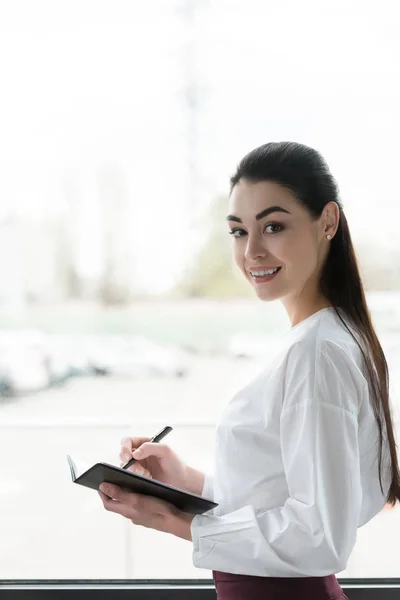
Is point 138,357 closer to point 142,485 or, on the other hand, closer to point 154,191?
point 154,191

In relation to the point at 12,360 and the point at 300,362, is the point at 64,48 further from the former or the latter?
the point at 300,362

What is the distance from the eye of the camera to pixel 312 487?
3.47ft

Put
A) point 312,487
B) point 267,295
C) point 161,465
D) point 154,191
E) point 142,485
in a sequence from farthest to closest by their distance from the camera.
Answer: point 154,191, point 161,465, point 267,295, point 142,485, point 312,487

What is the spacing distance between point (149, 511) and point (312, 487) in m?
0.32

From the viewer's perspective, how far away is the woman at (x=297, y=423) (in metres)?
1.07

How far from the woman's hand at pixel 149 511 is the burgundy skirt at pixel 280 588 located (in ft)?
0.42

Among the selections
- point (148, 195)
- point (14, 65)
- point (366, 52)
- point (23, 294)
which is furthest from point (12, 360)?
point (366, 52)

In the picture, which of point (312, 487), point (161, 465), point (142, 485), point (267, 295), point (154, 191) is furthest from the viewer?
point (154, 191)

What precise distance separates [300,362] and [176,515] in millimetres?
354

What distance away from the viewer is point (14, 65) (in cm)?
201

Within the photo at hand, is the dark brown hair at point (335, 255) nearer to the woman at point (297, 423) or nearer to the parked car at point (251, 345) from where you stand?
the woman at point (297, 423)

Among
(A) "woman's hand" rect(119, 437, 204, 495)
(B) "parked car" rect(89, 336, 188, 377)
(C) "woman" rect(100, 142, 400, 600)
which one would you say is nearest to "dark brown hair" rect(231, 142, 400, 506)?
(C) "woman" rect(100, 142, 400, 600)

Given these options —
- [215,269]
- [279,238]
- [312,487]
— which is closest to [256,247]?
[279,238]

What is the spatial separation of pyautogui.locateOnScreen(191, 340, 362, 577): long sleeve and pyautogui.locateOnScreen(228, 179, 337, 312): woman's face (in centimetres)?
19
